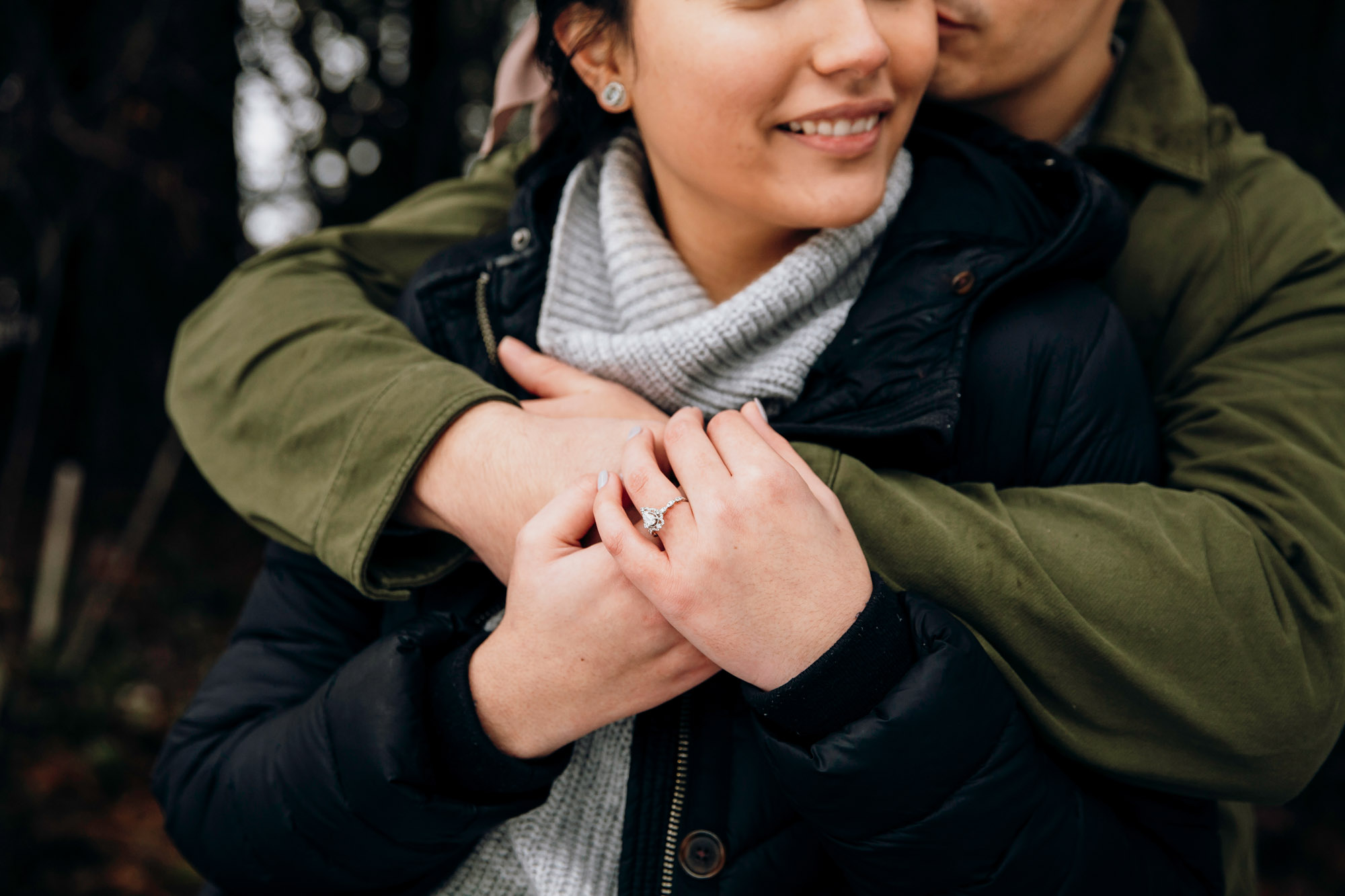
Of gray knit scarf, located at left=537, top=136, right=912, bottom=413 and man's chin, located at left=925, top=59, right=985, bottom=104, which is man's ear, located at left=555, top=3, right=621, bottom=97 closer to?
gray knit scarf, located at left=537, top=136, right=912, bottom=413

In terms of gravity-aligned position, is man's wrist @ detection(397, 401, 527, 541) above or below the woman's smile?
below

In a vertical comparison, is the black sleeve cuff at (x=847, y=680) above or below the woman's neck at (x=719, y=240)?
below

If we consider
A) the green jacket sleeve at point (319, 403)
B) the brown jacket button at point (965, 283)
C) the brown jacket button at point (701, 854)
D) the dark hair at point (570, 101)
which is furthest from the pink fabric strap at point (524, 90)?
the brown jacket button at point (701, 854)

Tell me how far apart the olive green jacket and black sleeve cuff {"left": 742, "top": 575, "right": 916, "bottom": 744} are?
0.43ft

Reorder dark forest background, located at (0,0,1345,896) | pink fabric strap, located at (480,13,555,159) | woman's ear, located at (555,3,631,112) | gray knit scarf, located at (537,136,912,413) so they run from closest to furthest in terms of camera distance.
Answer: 1. gray knit scarf, located at (537,136,912,413)
2. woman's ear, located at (555,3,631,112)
3. pink fabric strap, located at (480,13,555,159)
4. dark forest background, located at (0,0,1345,896)

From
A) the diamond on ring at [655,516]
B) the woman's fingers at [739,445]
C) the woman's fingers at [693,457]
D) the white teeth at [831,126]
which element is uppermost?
the white teeth at [831,126]

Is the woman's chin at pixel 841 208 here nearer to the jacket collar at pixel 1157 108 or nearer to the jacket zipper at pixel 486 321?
the jacket zipper at pixel 486 321

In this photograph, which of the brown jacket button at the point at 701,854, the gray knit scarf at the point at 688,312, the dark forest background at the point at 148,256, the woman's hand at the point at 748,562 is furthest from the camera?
the dark forest background at the point at 148,256

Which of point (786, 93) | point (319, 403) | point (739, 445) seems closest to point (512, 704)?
point (739, 445)

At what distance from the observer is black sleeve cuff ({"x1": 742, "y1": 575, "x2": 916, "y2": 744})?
1.16 m

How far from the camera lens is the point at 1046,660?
50.1 inches

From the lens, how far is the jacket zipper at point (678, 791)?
140 centimetres

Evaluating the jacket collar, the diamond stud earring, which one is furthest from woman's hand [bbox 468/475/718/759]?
the jacket collar

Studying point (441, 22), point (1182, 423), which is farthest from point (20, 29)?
point (1182, 423)
